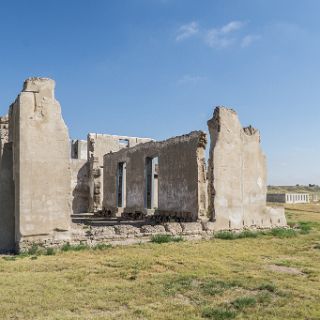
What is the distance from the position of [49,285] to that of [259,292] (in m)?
3.35

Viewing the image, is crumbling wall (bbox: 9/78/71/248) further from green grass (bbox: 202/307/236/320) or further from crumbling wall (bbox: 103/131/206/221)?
green grass (bbox: 202/307/236/320)

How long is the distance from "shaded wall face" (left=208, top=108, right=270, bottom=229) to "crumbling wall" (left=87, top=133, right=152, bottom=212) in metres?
12.5

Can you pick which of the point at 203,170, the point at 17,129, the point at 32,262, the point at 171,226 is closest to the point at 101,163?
the point at 203,170

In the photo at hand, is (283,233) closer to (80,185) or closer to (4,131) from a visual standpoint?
(4,131)

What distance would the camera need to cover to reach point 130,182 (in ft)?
65.8

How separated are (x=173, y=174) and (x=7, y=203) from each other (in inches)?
289

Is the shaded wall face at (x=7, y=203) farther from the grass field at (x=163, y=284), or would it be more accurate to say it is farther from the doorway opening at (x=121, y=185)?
the doorway opening at (x=121, y=185)

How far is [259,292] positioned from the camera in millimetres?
6414

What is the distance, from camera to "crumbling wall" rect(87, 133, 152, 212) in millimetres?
25594

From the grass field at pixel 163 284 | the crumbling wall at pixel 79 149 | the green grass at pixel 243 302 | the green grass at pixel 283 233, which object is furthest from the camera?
the crumbling wall at pixel 79 149

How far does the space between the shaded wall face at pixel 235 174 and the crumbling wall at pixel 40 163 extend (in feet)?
17.8

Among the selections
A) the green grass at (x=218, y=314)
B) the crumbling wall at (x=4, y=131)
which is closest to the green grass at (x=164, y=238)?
the crumbling wall at (x=4, y=131)

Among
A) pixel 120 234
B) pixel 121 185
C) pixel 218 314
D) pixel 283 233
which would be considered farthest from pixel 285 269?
pixel 121 185

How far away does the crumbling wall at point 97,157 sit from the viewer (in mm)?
25594
